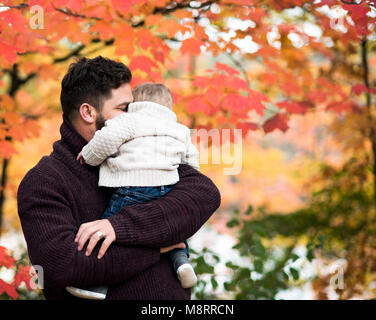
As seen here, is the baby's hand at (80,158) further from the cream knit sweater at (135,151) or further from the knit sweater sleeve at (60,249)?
the knit sweater sleeve at (60,249)

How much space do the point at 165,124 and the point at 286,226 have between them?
393 centimetres

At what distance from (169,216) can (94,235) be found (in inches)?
13.0

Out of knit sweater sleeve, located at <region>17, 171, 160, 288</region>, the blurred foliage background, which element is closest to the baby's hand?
knit sweater sleeve, located at <region>17, 171, 160, 288</region>

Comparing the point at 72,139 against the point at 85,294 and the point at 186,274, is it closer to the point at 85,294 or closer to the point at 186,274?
the point at 85,294

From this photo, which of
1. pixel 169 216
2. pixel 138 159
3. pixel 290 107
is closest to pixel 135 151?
pixel 138 159

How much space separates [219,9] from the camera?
327 centimetres

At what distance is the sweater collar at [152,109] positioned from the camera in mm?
2053

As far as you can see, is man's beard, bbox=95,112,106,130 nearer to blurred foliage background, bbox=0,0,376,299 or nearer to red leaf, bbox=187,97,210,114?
blurred foliage background, bbox=0,0,376,299

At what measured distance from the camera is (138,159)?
1.88m

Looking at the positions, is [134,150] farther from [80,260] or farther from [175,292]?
[175,292]

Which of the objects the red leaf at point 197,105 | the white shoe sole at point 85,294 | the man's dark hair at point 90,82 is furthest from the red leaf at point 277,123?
the white shoe sole at point 85,294

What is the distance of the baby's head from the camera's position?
Answer: 2.17 metres
